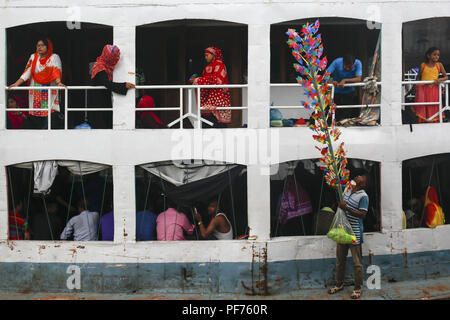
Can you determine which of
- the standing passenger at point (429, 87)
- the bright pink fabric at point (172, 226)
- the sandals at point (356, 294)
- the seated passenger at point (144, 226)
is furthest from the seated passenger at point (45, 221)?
the standing passenger at point (429, 87)

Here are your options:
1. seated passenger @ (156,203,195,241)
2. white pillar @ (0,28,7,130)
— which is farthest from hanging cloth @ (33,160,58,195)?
seated passenger @ (156,203,195,241)

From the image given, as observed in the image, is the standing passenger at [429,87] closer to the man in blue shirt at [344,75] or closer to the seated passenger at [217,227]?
the man in blue shirt at [344,75]

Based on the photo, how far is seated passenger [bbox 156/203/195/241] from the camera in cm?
922

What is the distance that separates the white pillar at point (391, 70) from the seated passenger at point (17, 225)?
23.9 ft

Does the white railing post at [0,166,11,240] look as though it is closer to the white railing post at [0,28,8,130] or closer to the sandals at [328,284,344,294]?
the white railing post at [0,28,8,130]

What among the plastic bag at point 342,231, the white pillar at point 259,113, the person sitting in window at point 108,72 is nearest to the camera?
the plastic bag at point 342,231

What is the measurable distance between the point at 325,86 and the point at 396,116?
84.3 inches

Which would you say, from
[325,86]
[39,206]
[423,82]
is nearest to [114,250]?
[39,206]

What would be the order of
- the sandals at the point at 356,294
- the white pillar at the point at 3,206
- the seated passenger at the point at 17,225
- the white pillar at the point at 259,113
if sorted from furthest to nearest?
the seated passenger at the point at 17,225
the white pillar at the point at 3,206
the white pillar at the point at 259,113
the sandals at the point at 356,294

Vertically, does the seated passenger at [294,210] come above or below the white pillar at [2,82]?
below

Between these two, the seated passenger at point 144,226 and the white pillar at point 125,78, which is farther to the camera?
the seated passenger at point 144,226

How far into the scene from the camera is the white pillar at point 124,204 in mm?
9211

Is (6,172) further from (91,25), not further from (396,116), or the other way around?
(396,116)

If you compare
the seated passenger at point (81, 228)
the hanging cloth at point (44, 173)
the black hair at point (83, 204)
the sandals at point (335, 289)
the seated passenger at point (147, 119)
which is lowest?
the sandals at point (335, 289)
